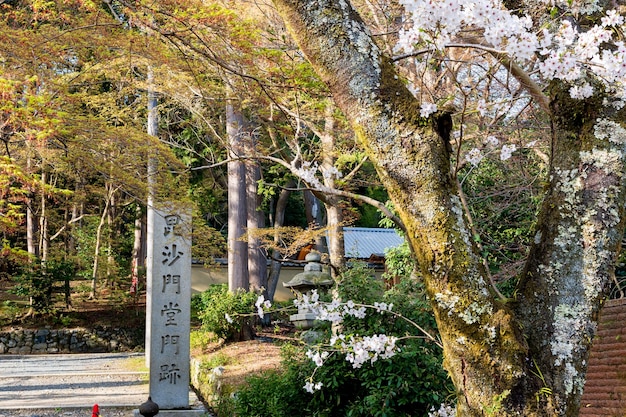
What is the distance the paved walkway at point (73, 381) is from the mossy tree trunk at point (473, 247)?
7568 millimetres

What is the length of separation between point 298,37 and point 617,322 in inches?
204

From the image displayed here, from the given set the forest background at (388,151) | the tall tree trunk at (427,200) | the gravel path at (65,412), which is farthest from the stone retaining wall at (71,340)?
the tall tree trunk at (427,200)

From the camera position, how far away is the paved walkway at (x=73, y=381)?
931cm

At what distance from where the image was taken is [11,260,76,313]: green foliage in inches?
670

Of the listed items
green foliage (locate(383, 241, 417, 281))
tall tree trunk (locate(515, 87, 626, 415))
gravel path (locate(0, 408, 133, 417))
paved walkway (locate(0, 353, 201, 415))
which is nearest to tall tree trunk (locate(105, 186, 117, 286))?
paved walkway (locate(0, 353, 201, 415))

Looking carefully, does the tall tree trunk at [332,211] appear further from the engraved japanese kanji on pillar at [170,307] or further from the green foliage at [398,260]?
the engraved japanese kanji on pillar at [170,307]

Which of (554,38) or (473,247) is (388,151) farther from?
(554,38)

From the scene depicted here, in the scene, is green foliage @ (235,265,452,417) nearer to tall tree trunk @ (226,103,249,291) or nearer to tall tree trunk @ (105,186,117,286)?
tall tree trunk @ (226,103,249,291)

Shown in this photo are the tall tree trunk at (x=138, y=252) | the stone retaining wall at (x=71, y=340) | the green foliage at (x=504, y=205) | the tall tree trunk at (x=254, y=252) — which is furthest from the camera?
the tall tree trunk at (x=138, y=252)

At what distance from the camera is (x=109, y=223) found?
19.2m

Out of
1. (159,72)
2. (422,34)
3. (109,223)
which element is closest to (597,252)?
(422,34)

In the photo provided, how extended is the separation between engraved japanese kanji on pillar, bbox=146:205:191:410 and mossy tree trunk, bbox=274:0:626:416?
6692 mm

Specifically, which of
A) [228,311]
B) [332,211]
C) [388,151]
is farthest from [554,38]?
[228,311]

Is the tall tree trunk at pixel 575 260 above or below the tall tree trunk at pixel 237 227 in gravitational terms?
below
